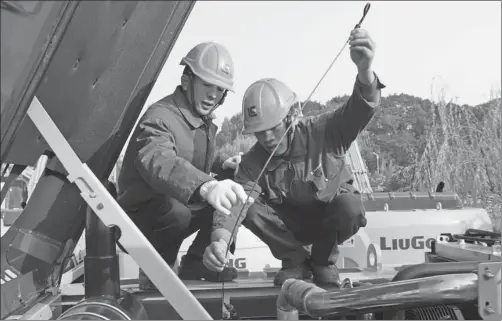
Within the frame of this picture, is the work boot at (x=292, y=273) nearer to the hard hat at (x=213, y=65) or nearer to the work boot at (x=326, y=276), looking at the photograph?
the work boot at (x=326, y=276)

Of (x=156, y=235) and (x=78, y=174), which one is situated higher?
(x=78, y=174)

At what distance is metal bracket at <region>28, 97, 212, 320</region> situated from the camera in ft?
5.97

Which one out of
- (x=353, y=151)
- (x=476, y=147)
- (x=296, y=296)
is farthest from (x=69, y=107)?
(x=476, y=147)

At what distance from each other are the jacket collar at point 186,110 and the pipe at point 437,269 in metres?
1.24

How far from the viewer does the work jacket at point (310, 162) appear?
3018 mm

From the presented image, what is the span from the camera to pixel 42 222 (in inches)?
87.0

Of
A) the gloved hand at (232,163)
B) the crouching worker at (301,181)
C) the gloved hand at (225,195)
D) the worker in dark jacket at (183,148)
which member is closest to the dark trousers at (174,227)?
the worker in dark jacket at (183,148)

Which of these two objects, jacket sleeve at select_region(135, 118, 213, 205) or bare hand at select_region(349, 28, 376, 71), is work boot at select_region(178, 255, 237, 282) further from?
bare hand at select_region(349, 28, 376, 71)

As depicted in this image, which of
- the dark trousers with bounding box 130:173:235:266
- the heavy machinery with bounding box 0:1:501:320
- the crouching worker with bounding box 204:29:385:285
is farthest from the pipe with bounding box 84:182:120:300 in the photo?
the crouching worker with bounding box 204:29:385:285

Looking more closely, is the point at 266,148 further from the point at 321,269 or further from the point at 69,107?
the point at 69,107

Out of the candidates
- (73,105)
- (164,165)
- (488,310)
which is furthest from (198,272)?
(488,310)

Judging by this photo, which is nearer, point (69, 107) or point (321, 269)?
point (69, 107)

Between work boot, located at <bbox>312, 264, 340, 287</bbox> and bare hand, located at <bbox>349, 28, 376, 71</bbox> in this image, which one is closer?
bare hand, located at <bbox>349, 28, 376, 71</bbox>

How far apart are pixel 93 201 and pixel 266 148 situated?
138 cm
